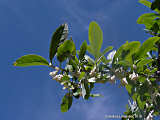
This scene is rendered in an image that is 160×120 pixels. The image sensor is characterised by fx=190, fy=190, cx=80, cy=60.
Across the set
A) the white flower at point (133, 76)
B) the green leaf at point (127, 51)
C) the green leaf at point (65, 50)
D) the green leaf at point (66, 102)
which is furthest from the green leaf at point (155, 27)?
the green leaf at point (66, 102)

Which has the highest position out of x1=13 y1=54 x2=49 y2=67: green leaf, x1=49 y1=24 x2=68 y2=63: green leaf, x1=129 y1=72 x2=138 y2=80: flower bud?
x1=49 y1=24 x2=68 y2=63: green leaf

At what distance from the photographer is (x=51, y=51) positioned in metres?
1.19

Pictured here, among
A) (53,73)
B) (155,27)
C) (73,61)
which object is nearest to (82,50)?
(73,61)

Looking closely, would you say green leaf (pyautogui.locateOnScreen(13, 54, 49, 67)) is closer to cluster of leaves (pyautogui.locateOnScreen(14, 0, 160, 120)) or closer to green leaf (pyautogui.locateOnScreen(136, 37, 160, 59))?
cluster of leaves (pyautogui.locateOnScreen(14, 0, 160, 120))

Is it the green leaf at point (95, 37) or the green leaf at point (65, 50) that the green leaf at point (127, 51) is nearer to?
the green leaf at point (95, 37)

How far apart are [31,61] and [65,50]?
218 millimetres

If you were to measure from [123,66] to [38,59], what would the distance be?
20.1 inches

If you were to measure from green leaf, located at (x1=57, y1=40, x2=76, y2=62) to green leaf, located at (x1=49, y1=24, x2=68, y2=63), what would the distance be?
5 cm

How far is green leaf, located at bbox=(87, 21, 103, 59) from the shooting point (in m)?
1.04

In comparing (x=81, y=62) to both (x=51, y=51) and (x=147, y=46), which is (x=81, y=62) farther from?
(x=147, y=46)

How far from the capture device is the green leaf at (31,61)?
1131mm

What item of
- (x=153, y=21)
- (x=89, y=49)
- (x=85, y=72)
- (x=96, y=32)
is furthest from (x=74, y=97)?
(x=153, y=21)

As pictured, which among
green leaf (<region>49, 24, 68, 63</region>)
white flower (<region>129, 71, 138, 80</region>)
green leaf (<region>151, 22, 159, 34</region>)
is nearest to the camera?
white flower (<region>129, 71, 138, 80</region>)

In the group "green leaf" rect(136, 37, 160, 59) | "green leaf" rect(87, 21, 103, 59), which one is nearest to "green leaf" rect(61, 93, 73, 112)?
"green leaf" rect(87, 21, 103, 59)
